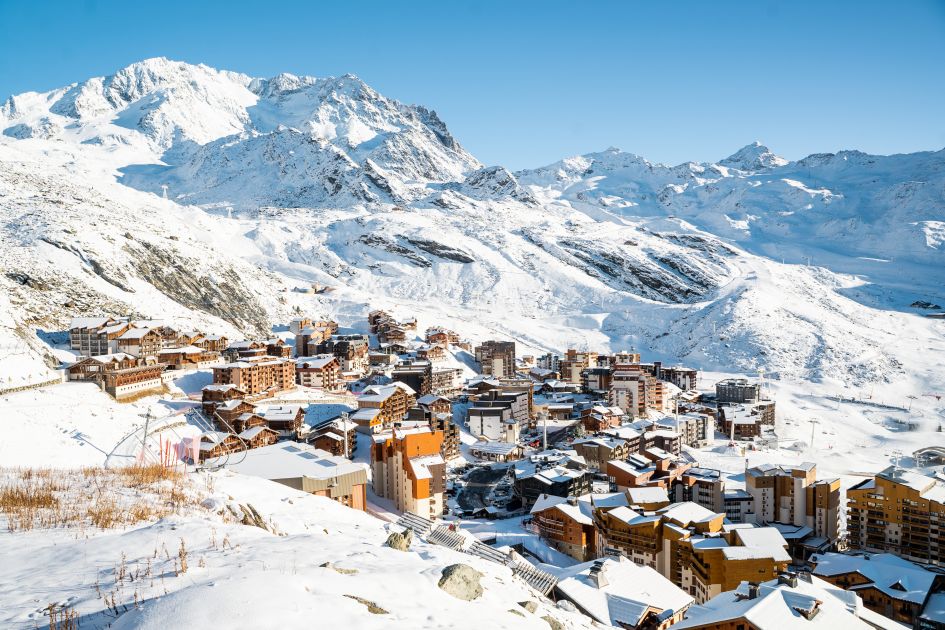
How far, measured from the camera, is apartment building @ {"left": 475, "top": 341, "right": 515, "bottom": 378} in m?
69.9

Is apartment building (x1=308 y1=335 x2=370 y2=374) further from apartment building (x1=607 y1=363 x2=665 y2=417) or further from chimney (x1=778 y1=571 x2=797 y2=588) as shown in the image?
chimney (x1=778 y1=571 x2=797 y2=588)

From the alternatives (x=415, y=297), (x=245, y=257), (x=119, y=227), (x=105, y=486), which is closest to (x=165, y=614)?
(x=105, y=486)

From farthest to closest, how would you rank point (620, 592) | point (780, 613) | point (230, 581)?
point (620, 592) → point (780, 613) → point (230, 581)

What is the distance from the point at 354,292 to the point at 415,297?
572 inches

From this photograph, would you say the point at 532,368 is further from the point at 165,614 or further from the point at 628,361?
the point at 165,614

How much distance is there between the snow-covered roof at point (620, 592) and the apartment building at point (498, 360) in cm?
4468

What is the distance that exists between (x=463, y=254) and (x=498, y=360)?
52833mm

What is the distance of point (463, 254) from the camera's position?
119 m

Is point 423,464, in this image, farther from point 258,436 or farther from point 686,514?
point 686,514

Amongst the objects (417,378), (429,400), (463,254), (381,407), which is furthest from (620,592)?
(463,254)

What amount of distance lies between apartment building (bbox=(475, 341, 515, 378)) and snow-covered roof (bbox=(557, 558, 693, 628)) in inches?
1759

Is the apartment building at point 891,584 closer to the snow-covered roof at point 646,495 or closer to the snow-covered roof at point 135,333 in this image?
the snow-covered roof at point 646,495

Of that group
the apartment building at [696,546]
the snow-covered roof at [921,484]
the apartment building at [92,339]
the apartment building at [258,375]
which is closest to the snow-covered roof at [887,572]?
the apartment building at [696,546]

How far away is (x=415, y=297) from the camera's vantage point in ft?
345
